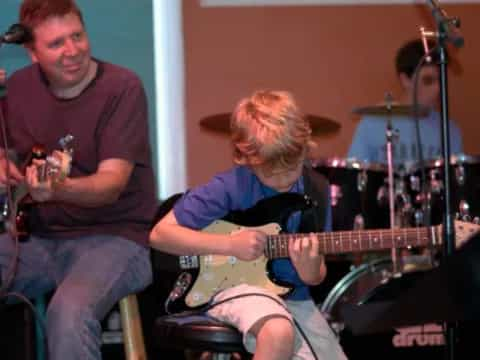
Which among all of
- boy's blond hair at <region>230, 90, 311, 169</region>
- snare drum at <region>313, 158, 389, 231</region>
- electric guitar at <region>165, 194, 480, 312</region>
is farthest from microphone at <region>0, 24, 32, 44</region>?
snare drum at <region>313, 158, 389, 231</region>

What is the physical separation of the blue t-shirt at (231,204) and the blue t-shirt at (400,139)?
1671 millimetres

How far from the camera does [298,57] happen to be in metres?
4.45

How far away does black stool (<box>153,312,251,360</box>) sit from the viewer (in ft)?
7.71

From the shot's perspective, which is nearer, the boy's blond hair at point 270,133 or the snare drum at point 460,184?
the boy's blond hair at point 270,133

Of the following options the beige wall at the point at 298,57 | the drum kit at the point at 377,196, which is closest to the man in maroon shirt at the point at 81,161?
the drum kit at the point at 377,196

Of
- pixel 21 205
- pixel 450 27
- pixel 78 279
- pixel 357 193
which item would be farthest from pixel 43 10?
pixel 357 193

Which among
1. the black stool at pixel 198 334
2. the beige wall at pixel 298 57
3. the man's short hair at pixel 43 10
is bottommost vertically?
the black stool at pixel 198 334

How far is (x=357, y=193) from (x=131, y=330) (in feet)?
4.20

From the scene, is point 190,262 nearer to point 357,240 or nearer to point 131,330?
point 131,330

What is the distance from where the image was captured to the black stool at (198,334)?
7.71 ft

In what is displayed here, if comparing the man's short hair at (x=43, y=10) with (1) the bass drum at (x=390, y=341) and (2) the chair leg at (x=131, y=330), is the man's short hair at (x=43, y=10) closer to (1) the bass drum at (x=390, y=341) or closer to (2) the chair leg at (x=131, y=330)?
(2) the chair leg at (x=131, y=330)

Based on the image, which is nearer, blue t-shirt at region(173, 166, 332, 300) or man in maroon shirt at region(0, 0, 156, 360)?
blue t-shirt at region(173, 166, 332, 300)

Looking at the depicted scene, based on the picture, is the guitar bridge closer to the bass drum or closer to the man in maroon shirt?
the man in maroon shirt

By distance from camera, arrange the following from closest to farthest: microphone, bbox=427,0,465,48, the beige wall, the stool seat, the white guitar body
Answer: microphone, bbox=427,0,465,48 < the stool seat < the white guitar body < the beige wall
